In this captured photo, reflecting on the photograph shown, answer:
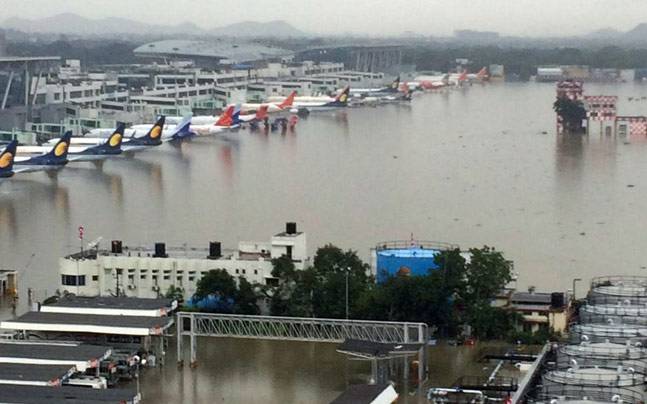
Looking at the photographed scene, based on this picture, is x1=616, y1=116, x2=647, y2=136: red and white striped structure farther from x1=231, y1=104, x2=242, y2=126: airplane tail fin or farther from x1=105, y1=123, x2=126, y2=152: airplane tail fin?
x1=105, y1=123, x2=126, y2=152: airplane tail fin

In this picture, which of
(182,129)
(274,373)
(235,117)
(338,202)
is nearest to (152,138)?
(182,129)

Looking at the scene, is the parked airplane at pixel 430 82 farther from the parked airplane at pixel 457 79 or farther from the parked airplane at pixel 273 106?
the parked airplane at pixel 273 106

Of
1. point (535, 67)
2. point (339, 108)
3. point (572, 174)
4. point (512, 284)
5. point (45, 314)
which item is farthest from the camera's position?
point (535, 67)

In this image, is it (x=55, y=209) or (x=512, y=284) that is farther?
(x=55, y=209)

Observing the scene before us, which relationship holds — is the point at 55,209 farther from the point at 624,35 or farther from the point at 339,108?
the point at 624,35

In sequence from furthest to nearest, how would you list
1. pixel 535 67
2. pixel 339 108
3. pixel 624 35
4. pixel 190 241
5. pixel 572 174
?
pixel 624 35
pixel 535 67
pixel 339 108
pixel 572 174
pixel 190 241

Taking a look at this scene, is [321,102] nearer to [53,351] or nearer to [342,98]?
[342,98]

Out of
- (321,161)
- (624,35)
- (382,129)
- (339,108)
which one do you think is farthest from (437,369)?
(624,35)

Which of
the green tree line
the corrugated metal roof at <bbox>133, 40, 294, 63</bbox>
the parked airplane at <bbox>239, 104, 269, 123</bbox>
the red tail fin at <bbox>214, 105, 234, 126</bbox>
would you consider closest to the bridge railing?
the green tree line
